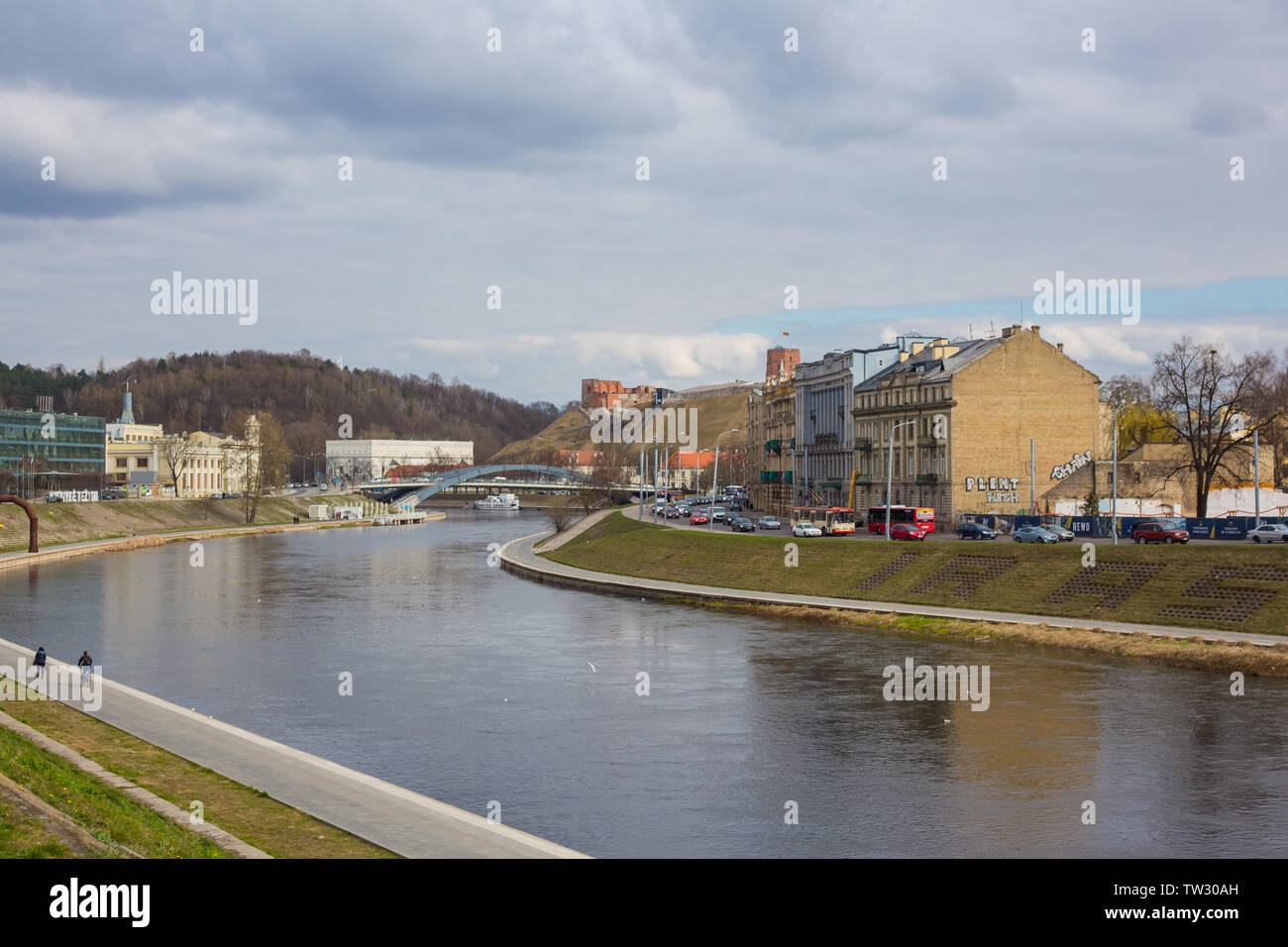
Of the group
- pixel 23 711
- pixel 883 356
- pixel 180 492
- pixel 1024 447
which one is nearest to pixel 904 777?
pixel 23 711

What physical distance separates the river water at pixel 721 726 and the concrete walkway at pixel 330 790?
1570 mm

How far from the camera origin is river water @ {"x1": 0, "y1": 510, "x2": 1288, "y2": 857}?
2342 cm

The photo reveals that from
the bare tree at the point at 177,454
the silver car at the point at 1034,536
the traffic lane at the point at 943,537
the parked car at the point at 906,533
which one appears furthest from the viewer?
the bare tree at the point at 177,454

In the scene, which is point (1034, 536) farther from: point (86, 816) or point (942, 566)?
point (86, 816)

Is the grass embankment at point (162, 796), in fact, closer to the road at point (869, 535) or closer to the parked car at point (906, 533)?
the road at point (869, 535)

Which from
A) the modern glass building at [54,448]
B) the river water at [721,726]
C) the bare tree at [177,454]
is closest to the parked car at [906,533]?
the river water at [721,726]

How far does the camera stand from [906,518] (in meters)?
80.5

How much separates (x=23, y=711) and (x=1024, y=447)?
242 feet

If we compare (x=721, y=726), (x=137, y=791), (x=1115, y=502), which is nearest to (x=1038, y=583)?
(x=1115, y=502)

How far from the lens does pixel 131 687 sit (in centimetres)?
3744

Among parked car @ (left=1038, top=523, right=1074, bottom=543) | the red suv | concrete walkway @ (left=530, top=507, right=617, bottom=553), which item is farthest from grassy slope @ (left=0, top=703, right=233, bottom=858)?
concrete walkway @ (left=530, top=507, right=617, bottom=553)

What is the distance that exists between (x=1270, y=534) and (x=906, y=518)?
994 inches

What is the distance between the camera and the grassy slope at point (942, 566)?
47438 millimetres
